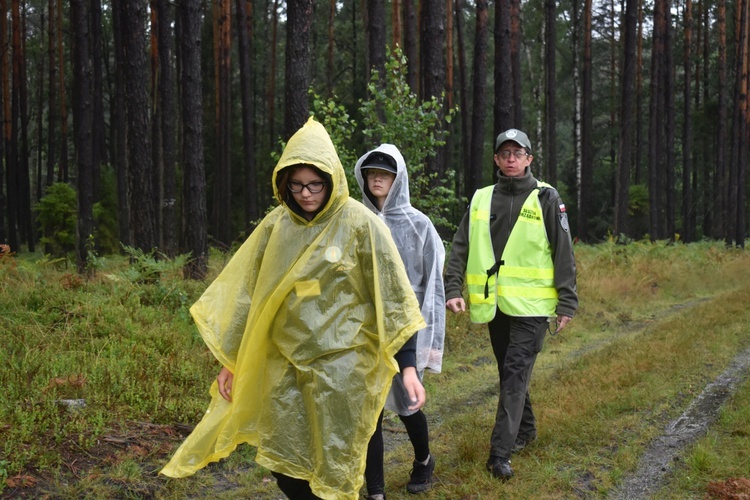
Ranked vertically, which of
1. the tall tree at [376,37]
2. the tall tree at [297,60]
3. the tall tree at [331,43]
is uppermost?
the tall tree at [331,43]

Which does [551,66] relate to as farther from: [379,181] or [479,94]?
[379,181]

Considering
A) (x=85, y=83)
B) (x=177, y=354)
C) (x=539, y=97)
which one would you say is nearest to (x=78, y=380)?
(x=177, y=354)

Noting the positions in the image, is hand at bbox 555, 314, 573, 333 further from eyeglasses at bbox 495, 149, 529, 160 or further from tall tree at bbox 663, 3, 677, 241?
tall tree at bbox 663, 3, 677, 241

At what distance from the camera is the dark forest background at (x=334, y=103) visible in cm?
1155

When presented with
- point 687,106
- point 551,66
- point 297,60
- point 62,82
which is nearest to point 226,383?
point 297,60

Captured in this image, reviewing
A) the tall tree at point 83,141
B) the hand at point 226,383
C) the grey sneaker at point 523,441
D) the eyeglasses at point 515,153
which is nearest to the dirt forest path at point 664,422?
the grey sneaker at point 523,441

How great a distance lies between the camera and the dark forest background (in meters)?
11.5

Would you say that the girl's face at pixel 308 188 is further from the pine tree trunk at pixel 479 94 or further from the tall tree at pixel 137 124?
the pine tree trunk at pixel 479 94

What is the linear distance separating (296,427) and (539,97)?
4111 centimetres

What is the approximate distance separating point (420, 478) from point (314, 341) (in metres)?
1.93

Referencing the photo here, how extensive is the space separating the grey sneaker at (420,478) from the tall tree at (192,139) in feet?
24.3

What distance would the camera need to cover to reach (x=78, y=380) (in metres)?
5.88

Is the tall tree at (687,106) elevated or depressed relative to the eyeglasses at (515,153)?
elevated

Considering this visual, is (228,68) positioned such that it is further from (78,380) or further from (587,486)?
(587,486)
